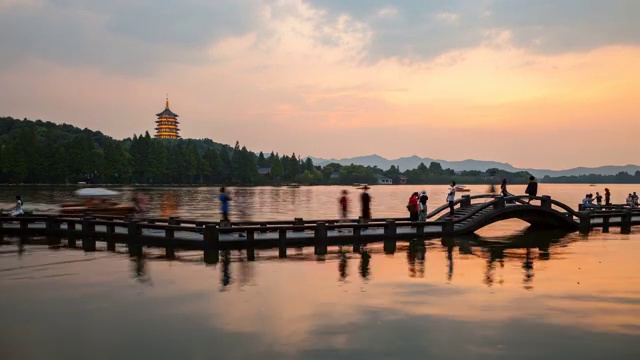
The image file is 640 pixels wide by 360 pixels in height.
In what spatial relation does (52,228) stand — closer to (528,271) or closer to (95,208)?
(528,271)

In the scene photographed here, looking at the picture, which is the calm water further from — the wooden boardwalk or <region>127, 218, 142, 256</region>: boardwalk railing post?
<region>127, 218, 142, 256</region>: boardwalk railing post

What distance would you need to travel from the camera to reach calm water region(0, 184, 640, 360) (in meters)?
8.73

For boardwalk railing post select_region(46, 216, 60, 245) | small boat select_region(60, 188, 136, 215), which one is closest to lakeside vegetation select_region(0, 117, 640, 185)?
small boat select_region(60, 188, 136, 215)

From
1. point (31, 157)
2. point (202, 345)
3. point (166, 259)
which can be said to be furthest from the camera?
point (31, 157)

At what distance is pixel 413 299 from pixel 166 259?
30.5 feet

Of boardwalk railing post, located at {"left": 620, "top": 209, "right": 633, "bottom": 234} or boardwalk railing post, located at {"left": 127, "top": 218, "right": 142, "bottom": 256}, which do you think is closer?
boardwalk railing post, located at {"left": 127, "top": 218, "right": 142, "bottom": 256}

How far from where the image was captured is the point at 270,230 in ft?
67.2

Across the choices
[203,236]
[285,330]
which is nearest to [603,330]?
[285,330]

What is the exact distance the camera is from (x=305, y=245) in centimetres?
2091

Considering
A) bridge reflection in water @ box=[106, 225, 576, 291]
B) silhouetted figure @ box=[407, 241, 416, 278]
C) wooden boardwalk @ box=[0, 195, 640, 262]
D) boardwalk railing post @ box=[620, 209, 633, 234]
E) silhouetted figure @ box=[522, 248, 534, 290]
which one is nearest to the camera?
silhouetted figure @ box=[522, 248, 534, 290]

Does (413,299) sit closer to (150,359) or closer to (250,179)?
(150,359)

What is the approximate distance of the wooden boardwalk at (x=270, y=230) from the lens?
1981 centimetres

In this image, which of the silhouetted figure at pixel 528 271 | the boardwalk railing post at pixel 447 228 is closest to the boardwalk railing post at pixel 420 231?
the boardwalk railing post at pixel 447 228

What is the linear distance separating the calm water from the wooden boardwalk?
159cm
